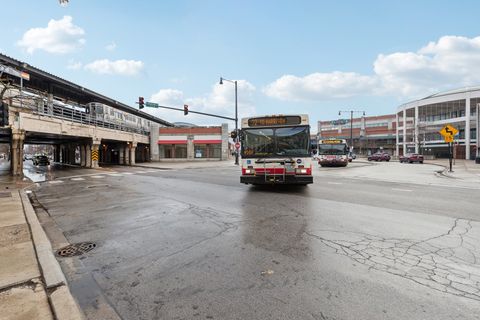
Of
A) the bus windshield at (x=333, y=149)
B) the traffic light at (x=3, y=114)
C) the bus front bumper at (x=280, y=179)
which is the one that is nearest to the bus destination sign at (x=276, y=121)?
the bus front bumper at (x=280, y=179)

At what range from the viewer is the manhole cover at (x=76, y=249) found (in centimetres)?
442

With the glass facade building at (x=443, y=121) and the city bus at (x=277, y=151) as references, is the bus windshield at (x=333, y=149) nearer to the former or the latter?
the city bus at (x=277, y=151)

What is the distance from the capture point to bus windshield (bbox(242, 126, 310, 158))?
31.9 ft

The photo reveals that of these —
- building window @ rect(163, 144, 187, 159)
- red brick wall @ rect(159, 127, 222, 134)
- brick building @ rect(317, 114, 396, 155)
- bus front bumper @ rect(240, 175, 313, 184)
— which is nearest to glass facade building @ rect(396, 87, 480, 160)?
brick building @ rect(317, 114, 396, 155)

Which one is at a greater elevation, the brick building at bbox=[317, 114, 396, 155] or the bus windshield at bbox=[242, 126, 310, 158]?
the brick building at bbox=[317, 114, 396, 155]

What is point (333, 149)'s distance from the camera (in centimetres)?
2716

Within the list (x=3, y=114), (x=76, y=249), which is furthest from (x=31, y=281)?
(x=3, y=114)

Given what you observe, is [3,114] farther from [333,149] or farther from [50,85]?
[50,85]

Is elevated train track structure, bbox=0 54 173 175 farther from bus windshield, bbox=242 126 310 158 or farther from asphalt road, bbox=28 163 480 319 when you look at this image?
bus windshield, bbox=242 126 310 158

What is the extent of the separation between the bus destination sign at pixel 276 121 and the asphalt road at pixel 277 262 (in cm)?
381

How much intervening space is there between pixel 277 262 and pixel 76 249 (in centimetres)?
377

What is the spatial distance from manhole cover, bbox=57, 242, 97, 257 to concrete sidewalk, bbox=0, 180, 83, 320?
0.23 m

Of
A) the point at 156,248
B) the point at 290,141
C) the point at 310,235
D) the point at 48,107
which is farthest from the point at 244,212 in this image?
the point at 48,107

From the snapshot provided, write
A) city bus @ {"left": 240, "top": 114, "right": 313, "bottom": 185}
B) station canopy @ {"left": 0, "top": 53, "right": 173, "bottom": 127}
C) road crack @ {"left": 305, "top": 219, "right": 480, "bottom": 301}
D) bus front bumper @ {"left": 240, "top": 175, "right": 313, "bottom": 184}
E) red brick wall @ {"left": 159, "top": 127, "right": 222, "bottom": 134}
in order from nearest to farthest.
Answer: road crack @ {"left": 305, "top": 219, "right": 480, "bottom": 301} < bus front bumper @ {"left": 240, "top": 175, "right": 313, "bottom": 184} < city bus @ {"left": 240, "top": 114, "right": 313, "bottom": 185} < station canopy @ {"left": 0, "top": 53, "right": 173, "bottom": 127} < red brick wall @ {"left": 159, "top": 127, "right": 222, "bottom": 134}
